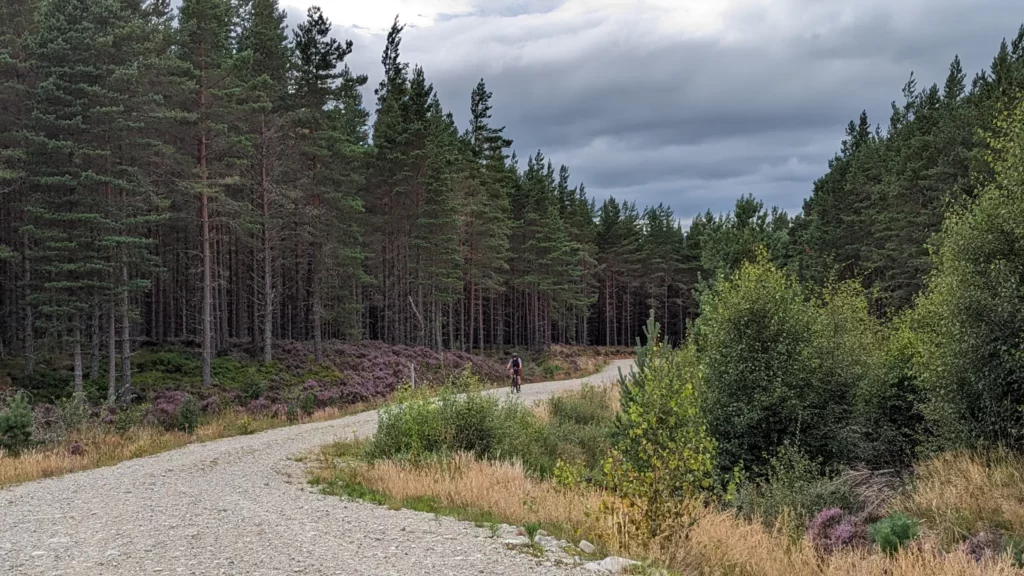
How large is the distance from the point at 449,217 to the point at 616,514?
27860 millimetres

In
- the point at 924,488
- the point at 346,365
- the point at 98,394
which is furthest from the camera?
the point at 346,365

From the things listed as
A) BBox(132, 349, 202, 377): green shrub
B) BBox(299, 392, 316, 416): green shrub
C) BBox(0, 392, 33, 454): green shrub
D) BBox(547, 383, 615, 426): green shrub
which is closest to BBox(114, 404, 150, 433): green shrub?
BBox(0, 392, 33, 454): green shrub

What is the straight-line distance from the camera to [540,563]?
20.2ft

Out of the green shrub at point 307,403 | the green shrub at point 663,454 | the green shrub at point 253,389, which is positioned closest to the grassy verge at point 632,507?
the green shrub at point 663,454

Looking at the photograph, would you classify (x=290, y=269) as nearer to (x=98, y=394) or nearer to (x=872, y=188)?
(x=98, y=394)

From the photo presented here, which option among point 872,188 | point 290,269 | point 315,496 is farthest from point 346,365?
point 872,188

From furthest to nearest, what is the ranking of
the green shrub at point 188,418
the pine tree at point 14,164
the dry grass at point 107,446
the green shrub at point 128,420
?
the pine tree at point 14,164, the green shrub at point 188,418, the green shrub at point 128,420, the dry grass at point 107,446

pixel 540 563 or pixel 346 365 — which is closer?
pixel 540 563

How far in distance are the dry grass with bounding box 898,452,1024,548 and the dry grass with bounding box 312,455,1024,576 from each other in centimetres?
284

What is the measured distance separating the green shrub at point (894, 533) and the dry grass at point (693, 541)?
175 millimetres

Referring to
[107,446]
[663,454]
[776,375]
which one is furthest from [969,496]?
[107,446]

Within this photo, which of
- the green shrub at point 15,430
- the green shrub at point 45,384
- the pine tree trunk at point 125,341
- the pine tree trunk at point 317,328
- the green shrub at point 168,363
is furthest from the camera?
the pine tree trunk at point 317,328

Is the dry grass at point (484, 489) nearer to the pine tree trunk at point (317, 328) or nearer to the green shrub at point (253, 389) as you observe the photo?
the green shrub at point (253, 389)

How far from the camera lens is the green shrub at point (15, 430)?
43.0 feet
